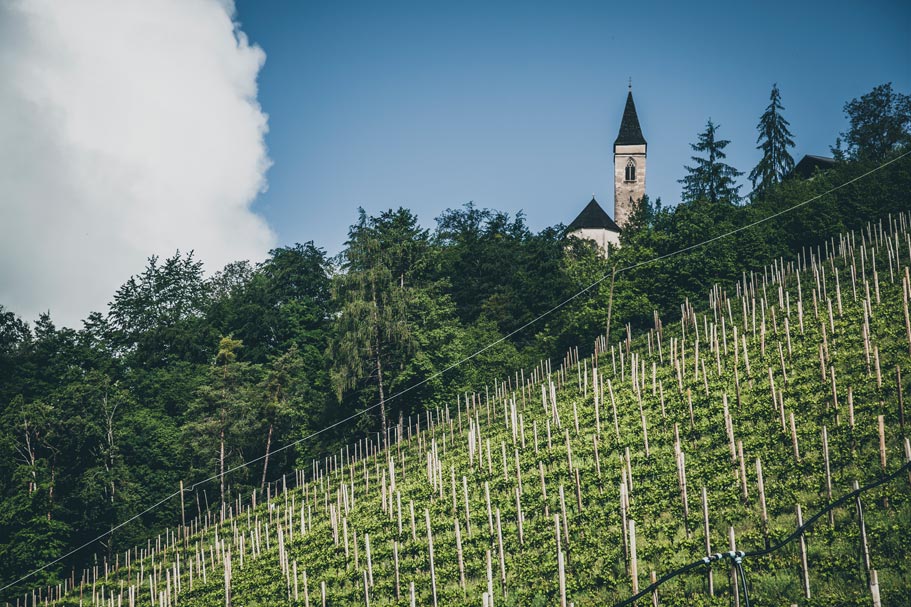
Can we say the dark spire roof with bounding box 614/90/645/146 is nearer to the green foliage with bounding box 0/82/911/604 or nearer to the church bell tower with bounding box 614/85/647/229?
the church bell tower with bounding box 614/85/647/229

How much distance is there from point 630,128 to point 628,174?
15.8ft

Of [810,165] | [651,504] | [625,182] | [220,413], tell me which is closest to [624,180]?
[625,182]

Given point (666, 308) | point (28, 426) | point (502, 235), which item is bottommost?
point (28, 426)

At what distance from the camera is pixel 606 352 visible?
34.3 meters

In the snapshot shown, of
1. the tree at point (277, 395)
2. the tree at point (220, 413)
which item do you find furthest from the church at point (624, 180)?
the tree at point (220, 413)

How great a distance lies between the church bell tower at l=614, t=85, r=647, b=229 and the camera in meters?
64.4

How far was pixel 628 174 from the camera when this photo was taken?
6469 cm

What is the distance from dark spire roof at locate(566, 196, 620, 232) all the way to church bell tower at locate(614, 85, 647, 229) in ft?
6.43

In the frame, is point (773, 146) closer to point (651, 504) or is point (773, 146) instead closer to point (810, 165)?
point (810, 165)

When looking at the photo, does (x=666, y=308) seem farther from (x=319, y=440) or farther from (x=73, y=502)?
(x=73, y=502)

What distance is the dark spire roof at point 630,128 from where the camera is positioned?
65.1 m

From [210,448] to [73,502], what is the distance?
7.05 metres

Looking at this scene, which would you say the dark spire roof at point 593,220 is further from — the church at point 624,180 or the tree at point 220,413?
the tree at point 220,413

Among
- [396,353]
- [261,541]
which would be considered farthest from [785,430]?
[396,353]
